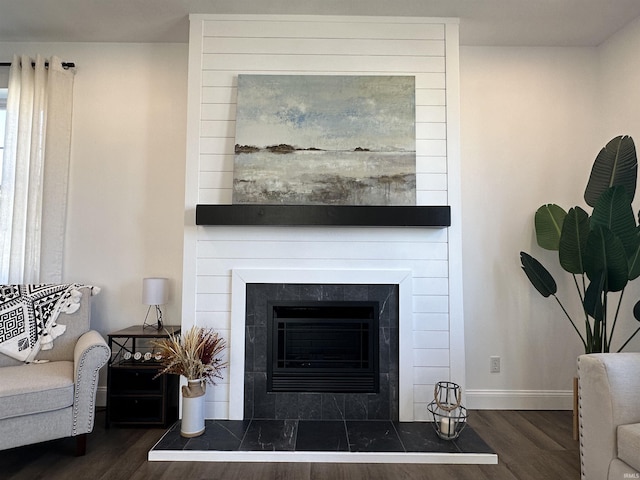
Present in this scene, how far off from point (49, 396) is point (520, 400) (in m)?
3.08

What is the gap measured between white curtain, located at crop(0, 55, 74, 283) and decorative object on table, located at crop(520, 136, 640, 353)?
3411 mm

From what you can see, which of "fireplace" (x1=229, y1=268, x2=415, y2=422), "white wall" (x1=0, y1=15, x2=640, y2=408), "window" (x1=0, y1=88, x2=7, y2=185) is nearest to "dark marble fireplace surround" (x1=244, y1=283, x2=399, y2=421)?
"fireplace" (x1=229, y1=268, x2=415, y2=422)

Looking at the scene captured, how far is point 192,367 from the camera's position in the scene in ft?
8.30

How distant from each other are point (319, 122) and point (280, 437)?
199 centimetres

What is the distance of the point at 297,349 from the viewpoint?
284 cm

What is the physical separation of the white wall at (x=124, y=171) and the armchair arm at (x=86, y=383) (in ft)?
2.72

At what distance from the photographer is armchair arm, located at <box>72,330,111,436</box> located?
2.31 metres

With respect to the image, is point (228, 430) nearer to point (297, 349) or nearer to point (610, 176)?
point (297, 349)

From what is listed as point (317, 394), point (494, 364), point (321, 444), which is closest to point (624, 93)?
point (494, 364)

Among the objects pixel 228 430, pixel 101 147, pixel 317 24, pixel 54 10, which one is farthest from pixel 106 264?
pixel 317 24

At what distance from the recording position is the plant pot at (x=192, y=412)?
8.21ft

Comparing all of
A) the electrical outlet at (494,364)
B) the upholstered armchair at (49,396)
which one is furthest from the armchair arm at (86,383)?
the electrical outlet at (494,364)

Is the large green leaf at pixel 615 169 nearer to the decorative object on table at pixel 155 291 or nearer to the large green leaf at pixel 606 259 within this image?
the large green leaf at pixel 606 259

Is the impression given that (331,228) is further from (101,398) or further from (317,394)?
(101,398)
